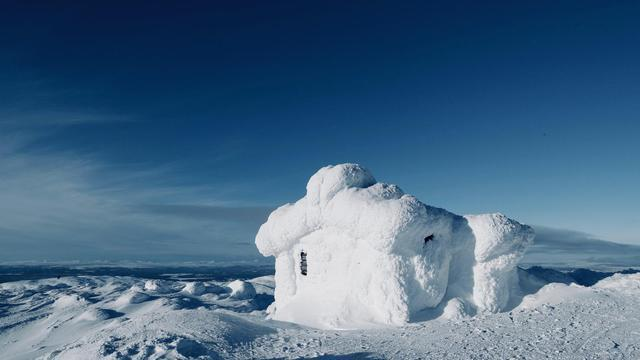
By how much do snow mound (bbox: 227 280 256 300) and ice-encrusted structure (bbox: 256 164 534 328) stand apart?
25123 mm

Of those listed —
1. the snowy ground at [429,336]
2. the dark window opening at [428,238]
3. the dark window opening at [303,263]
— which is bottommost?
the snowy ground at [429,336]

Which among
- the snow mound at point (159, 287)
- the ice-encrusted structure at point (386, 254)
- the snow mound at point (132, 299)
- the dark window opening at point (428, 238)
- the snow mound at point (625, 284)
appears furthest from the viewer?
the snow mound at point (159, 287)

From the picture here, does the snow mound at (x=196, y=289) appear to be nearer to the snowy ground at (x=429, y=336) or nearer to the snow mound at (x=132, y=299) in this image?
the snow mound at (x=132, y=299)

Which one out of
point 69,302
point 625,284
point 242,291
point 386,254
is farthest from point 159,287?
point 625,284

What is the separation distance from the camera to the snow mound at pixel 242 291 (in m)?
46.6

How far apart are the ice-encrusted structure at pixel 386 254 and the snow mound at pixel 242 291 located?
25.1 meters

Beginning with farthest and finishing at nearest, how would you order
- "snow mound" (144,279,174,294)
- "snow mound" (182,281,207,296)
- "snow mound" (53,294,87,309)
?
"snow mound" (144,279,174,294) < "snow mound" (182,281,207,296) < "snow mound" (53,294,87,309)

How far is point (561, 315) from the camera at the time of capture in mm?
17234

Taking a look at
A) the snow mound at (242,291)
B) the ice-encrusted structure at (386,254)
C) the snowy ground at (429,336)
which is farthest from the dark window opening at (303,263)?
the snow mound at (242,291)

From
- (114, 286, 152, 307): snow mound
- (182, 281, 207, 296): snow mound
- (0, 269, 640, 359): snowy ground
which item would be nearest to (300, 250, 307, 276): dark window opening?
(0, 269, 640, 359): snowy ground

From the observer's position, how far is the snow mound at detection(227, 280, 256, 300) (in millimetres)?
46603

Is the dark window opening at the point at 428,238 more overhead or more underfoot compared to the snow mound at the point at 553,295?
more overhead

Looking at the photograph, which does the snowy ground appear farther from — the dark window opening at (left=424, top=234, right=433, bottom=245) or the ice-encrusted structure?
the dark window opening at (left=424, top=234, right=433, bottom=245)

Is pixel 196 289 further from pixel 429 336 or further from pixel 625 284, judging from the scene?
pixel 625 284
